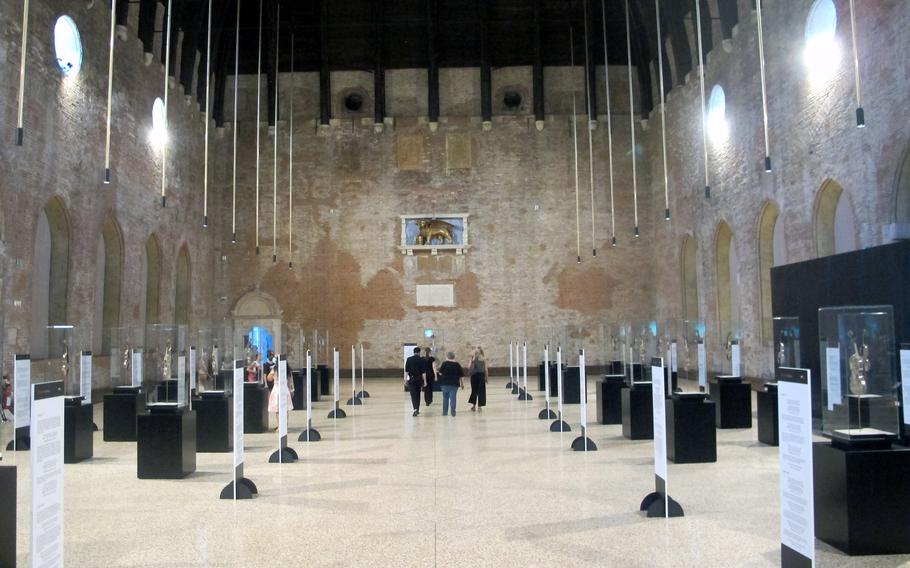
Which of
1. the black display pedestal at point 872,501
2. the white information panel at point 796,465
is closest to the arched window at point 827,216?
the black display pedestal at point 872,501

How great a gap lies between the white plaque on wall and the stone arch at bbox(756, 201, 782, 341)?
11.7 m

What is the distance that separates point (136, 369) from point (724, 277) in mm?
16112

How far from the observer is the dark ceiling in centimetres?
2609

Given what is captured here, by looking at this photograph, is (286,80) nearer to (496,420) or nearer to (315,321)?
(315,321)

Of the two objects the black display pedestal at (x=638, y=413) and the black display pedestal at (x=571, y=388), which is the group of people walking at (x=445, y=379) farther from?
the black display pedestal at (x=638, y=413)

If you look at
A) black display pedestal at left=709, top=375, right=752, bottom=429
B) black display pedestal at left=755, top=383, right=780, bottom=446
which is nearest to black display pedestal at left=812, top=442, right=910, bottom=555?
black display pedestal at left=755, top=383, right=780, bottom=446

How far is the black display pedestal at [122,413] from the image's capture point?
1148 cm

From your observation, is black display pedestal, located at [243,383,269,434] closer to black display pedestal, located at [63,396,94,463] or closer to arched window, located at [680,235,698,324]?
black display pedestal, located at [63,396,94,463]

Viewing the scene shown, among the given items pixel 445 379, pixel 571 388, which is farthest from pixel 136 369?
pixel 571 388

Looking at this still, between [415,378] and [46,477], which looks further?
[415,378]

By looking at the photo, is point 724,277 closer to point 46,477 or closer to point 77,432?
point 77,432

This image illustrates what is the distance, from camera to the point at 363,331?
89.9 ft

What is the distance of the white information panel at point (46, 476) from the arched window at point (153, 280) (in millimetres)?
18612

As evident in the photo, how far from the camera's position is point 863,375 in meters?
5.83
